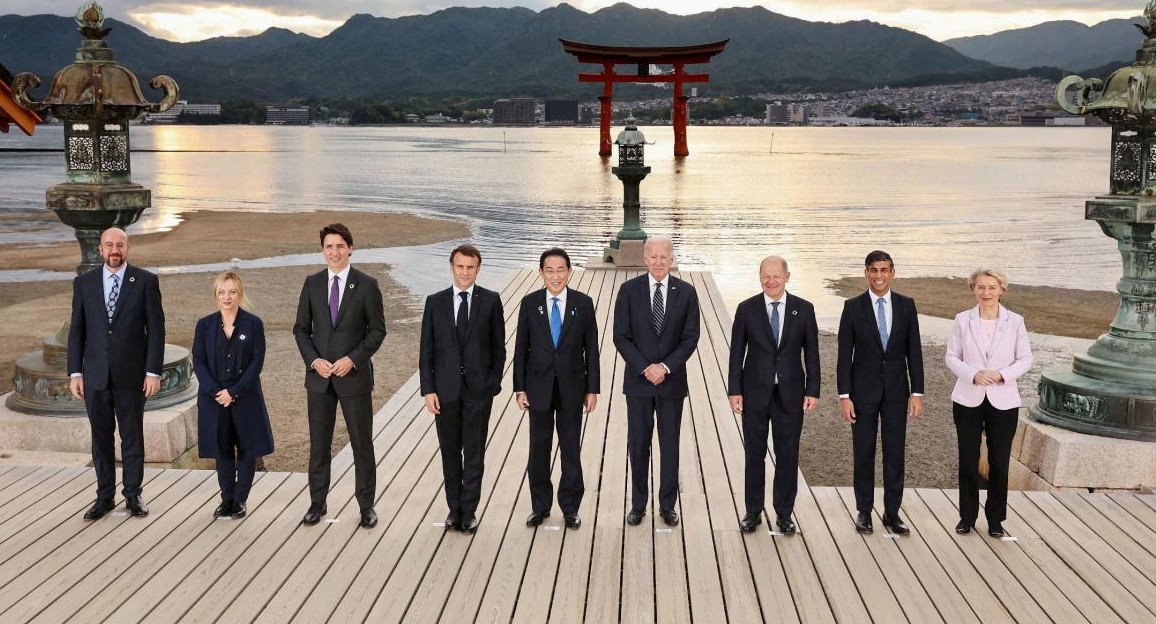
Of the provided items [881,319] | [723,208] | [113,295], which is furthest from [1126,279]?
[723,208]

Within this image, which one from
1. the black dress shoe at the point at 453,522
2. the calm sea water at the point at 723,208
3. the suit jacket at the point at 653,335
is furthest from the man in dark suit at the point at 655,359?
the calm sea water at the point at 723,208

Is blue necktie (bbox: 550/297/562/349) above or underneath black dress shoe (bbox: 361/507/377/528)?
above

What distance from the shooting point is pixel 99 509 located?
5.61 meters

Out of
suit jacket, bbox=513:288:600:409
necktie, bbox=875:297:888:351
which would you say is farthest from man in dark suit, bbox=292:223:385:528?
necktie, bbox=875:297:888:351

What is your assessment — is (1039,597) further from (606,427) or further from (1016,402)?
(606,427)

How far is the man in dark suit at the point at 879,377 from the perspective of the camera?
5.27 meters

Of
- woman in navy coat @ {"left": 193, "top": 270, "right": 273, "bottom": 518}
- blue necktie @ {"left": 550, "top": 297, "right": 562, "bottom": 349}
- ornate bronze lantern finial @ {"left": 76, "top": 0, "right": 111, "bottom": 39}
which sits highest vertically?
ornate bronze lantern finial @ {"left": 76, "top": 0, "right": 111, "bottom": 39}

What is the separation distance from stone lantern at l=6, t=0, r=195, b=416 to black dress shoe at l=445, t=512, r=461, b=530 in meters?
3.01

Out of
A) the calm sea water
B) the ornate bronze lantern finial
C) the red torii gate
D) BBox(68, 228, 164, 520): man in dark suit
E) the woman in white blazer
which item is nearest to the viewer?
the woman in white blazer

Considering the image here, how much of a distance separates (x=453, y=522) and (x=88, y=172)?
4.13 metres

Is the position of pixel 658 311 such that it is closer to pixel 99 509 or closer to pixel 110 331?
pixel 110 331

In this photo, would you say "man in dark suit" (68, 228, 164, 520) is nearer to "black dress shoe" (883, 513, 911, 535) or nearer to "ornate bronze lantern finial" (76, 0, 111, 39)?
"ornate bronze lantern finial" (76, 0, 111, 39)

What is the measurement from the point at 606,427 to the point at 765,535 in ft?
7.36

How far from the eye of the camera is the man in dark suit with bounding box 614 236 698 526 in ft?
18.0
